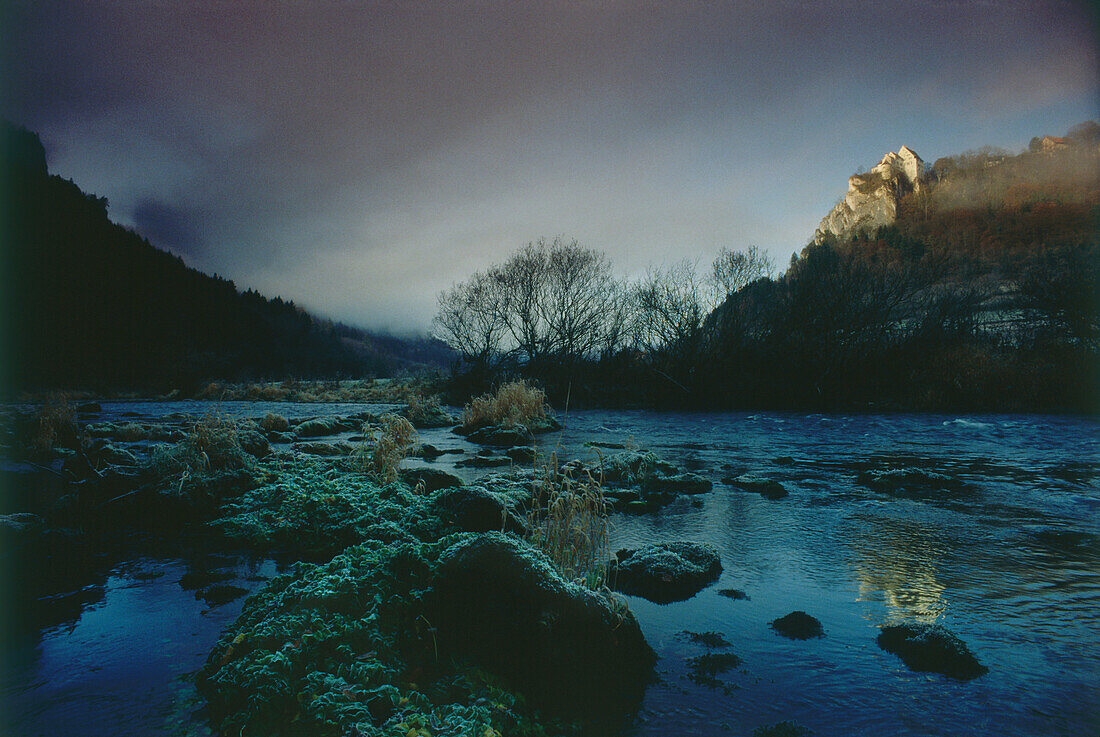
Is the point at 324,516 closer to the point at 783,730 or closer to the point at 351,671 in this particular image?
the point at 351,671

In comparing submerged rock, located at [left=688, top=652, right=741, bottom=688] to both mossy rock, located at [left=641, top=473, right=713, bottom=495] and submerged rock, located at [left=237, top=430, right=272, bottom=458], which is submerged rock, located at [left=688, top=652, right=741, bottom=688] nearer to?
mossy rock, located at [left=641, top=473, right=713, bottom=495]

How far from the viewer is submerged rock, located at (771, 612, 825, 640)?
352cm

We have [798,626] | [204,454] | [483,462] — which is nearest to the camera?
[798,626]

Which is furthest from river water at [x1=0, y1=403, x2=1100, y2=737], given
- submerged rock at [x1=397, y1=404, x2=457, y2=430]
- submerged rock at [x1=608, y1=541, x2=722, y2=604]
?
submerged rock at [x1=397, y1=404, x2=457, y2=430]

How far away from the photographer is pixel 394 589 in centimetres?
338

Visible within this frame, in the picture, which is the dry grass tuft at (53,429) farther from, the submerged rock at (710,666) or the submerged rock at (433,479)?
the submerged rock at (710,666)

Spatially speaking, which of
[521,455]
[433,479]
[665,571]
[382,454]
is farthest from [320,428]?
[665,571]

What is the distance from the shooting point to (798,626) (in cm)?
362

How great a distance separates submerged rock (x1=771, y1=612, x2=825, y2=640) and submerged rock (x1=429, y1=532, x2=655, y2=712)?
3.77ft

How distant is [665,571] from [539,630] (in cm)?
195

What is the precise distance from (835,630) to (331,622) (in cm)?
360

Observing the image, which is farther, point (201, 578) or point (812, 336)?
point (812, 336)

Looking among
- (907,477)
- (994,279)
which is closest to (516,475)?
(907,477)

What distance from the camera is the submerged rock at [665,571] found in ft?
13.9
